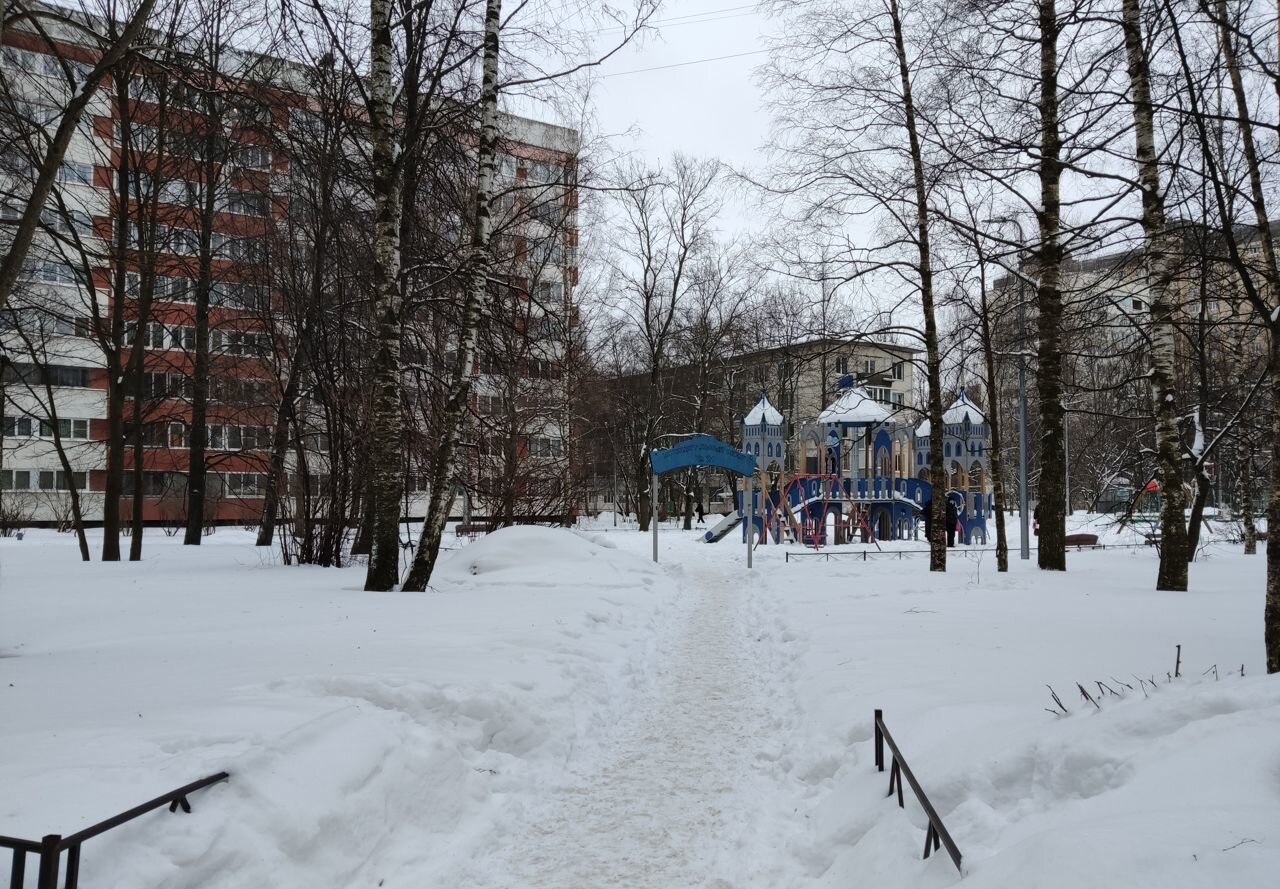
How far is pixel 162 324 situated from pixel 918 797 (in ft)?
58.4

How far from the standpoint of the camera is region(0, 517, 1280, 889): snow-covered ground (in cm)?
320

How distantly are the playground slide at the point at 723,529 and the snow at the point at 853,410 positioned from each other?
15.7 ft

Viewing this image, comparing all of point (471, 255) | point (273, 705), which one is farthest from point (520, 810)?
point (471, 255)

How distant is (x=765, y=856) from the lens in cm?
428

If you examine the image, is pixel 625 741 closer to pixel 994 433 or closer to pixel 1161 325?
pixel 1161 325

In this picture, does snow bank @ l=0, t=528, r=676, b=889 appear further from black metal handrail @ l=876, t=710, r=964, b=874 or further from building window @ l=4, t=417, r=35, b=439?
building window @ l=4, t=417, r=35, b=439

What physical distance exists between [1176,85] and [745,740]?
7922mm

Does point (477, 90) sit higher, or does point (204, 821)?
point (477, 90)

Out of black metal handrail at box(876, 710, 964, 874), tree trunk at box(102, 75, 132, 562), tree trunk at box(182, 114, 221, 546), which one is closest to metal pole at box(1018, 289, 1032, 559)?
black metal handrail at box(876, 710, 964, 874)

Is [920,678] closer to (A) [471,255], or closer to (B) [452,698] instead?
(B) [452,698]

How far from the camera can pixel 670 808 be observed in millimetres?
4867

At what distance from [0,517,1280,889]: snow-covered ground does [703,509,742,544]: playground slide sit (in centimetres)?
1805

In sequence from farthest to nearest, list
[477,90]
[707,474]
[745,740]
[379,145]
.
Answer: [707,474]
[477,90]
[379,145]
[745,740]

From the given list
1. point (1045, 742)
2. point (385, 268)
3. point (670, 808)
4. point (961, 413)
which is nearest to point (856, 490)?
point (961, 413)
